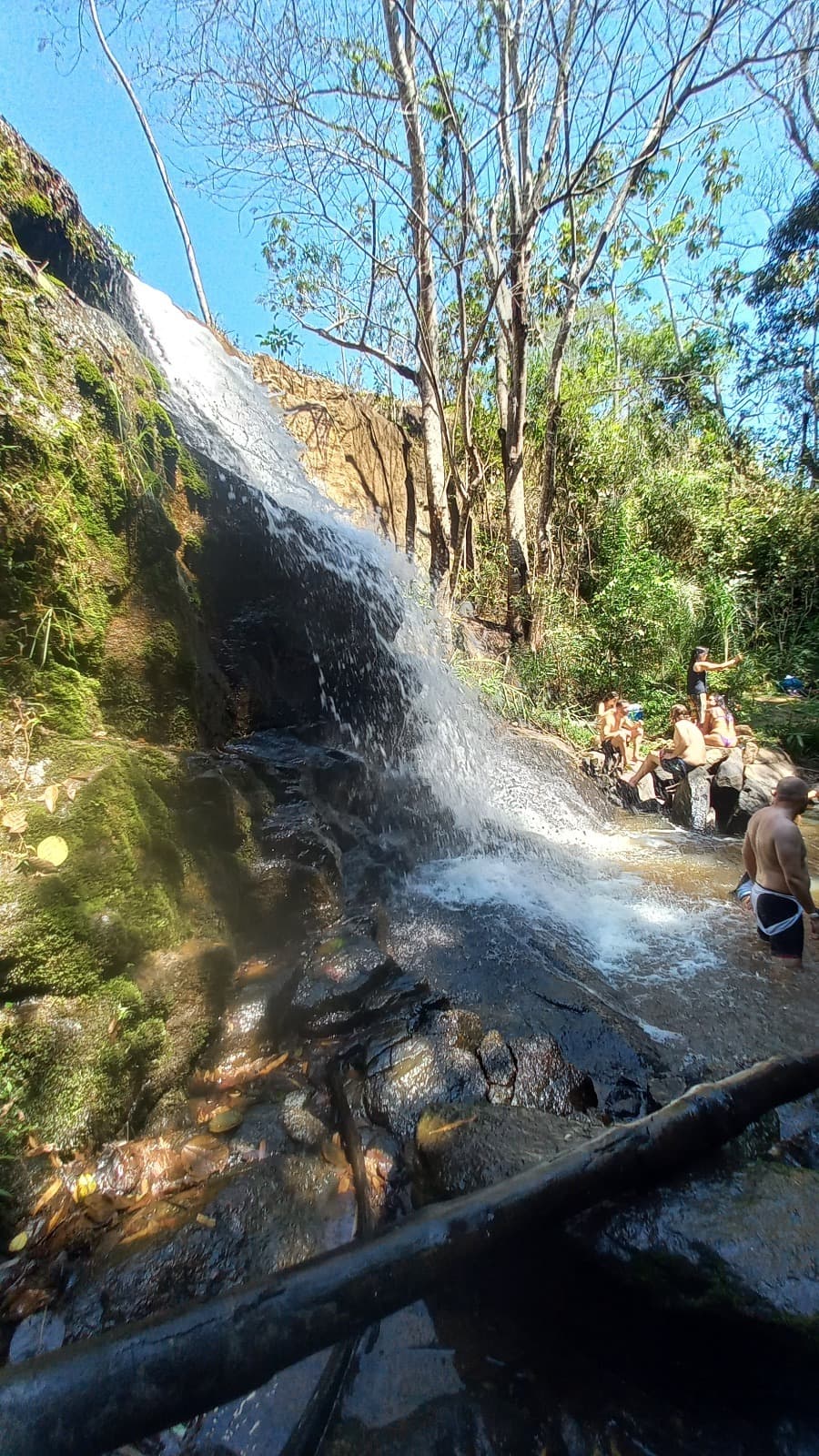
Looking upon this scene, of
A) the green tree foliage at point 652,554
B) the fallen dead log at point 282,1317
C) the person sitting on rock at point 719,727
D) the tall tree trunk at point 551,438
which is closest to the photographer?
the fallen dead log at point 282,1317

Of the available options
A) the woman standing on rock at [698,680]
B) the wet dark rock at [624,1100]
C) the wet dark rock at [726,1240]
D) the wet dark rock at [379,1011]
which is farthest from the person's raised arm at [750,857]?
the woman standing on rock at [698,680]

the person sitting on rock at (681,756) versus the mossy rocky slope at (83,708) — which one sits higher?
the mossy rocky slope at (83,708)

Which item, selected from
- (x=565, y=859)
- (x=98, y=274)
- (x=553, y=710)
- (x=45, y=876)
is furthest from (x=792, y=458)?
(x=45, y=876)

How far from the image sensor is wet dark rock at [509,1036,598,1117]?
2439 millimetres

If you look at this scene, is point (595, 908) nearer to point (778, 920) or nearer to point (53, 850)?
point (778, 920)

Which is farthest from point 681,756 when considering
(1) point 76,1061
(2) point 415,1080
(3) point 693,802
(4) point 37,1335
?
(4) point 37,1335

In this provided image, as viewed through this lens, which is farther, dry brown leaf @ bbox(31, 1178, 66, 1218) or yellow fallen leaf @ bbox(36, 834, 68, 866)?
yellow fallen leaf @ bbox(36, 834, 68, 866)

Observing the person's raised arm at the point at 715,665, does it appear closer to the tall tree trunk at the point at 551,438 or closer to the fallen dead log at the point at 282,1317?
the tall tree trunk at the point at 551,438

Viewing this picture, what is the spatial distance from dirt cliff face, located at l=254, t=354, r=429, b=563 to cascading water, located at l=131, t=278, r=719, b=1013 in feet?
8.56

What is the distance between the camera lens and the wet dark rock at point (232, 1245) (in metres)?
1.65

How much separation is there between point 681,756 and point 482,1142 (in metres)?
7.42

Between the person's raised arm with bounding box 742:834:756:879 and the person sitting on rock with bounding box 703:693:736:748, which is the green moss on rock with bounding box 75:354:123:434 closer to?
the person's raised arm with bounding box 742:834:756:879

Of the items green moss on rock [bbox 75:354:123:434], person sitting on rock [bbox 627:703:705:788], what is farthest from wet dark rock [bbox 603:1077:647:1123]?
person sitting on rock [bbox 627:703:705:788]

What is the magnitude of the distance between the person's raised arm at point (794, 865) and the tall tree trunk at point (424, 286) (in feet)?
24.0
